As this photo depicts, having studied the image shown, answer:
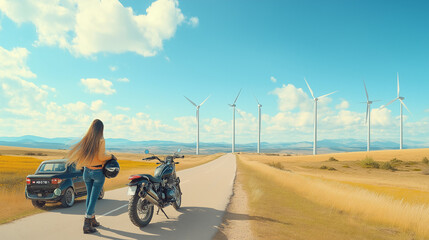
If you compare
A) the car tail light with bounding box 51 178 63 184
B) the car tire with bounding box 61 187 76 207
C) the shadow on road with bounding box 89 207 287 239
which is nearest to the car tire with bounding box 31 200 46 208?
the car tire with bounding box 61 187 76 207

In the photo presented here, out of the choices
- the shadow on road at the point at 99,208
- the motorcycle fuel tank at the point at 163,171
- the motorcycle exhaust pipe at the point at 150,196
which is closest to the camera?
the motorcycle exhaust pipe at the point at 150,196

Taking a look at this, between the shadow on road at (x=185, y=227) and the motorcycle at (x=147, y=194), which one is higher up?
the motorcycle at (x=147, y=194)

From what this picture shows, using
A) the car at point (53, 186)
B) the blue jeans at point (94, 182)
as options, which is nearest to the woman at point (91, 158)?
the blue jeans at point (94, 182)

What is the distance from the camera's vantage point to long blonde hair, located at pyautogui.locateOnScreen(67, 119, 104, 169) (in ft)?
21.6

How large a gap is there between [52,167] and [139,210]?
220 inches

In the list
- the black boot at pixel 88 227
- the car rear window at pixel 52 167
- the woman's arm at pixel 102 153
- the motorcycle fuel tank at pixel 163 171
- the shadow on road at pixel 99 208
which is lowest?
the shadow on road at pixel 99 208

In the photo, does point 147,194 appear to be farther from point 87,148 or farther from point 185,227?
point 87,148

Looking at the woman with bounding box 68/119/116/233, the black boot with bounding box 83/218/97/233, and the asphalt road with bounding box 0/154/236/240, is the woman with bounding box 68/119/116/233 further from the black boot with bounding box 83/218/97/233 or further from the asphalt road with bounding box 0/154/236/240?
the asphalt road with bounding box 0/154/236/240

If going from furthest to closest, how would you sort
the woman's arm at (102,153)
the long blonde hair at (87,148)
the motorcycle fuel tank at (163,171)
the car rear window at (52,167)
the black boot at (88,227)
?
1. the car rear window at (52,167)
2. the motorcycle fuel tank at (163,171)
3. the black boot at (88,227)
4. the woman's arm at (102,153)
5. the long blonde hair at (87,148)

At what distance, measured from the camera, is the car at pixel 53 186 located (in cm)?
993

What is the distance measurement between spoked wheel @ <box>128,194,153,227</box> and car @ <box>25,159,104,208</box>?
4.01m

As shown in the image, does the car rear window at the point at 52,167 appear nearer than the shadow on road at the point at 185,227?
No

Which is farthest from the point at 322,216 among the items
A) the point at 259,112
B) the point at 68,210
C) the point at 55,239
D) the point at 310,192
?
the point at 259,112

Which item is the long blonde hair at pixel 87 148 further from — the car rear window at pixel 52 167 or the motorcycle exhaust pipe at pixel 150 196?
the car rear window at pixel 52 167
